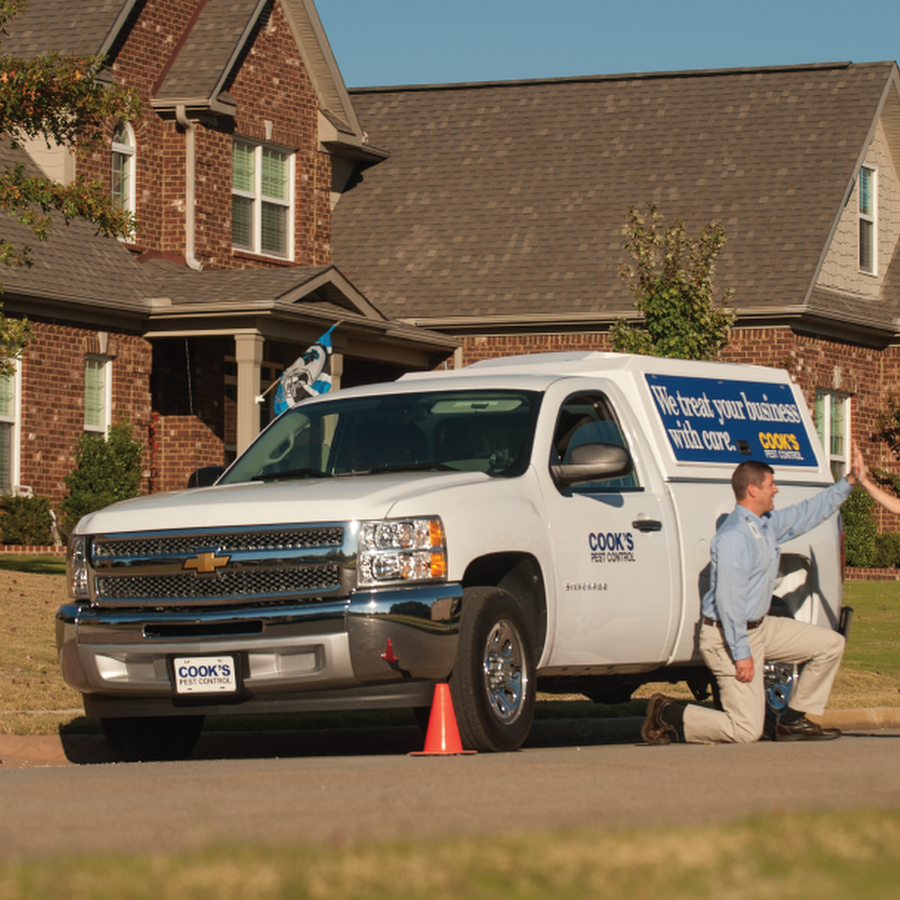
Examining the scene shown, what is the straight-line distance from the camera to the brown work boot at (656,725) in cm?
1022

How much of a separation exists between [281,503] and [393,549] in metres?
0.64

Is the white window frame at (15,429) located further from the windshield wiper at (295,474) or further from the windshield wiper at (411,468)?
the windshield wiper at (411,468)

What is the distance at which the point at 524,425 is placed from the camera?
391 inches

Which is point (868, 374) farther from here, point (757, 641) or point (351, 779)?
point (351, 779)

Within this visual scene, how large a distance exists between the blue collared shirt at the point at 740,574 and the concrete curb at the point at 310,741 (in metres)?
1.74

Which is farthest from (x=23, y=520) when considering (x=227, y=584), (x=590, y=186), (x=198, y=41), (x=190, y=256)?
(x=227, y=584)

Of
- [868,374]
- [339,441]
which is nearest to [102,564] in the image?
[339,441]

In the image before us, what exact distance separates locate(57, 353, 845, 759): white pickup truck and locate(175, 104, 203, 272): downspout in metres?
15.7

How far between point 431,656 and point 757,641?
2339 millimetres

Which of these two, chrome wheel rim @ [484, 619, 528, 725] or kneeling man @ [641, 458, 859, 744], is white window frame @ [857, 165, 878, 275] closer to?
kneeling man @ [641, 458, 859, 744]

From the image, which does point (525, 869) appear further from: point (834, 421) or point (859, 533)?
point (834, 421)

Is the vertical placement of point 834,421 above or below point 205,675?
above

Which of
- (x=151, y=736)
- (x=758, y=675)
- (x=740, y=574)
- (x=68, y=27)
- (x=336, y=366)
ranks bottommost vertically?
(x=151, y=736)

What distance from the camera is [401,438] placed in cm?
1019
